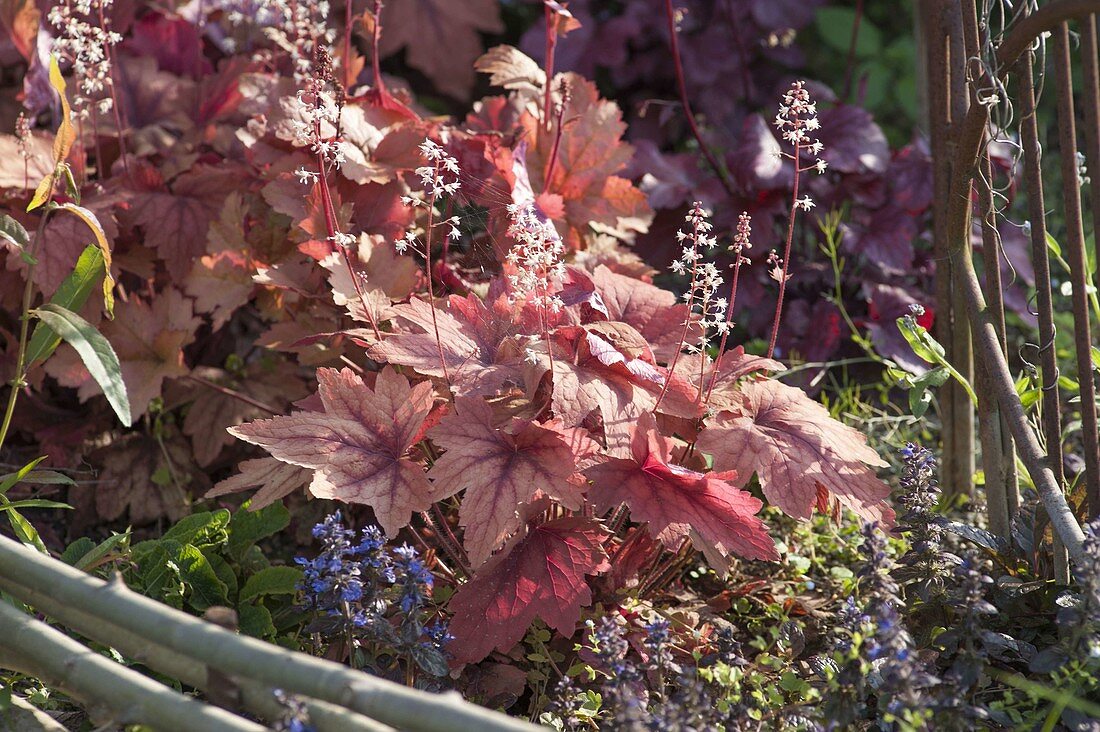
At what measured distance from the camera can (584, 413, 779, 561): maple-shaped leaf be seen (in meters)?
1.61


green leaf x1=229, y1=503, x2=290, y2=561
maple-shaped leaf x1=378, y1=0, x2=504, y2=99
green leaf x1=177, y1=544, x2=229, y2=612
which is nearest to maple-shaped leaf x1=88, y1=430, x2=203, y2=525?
green leaf x1=229, y1=503, x2=290, y2=561

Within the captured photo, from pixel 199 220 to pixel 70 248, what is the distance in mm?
286

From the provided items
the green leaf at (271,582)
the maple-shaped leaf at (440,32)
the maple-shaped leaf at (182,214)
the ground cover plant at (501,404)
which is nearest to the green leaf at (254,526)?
→ the ground cover plant at (501,404)

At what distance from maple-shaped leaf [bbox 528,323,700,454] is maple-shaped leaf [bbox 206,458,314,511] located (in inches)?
17.4

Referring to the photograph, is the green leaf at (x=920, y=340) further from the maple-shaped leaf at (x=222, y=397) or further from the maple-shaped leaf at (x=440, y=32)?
the maple-shaped leaf at (x=440, y=32)

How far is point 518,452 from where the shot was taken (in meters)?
1.65

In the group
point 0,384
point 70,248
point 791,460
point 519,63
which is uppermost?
point 519,63

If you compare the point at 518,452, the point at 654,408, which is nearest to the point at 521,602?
the point at 518,452

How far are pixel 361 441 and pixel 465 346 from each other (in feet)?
0.76

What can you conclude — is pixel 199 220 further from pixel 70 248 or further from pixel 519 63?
pixel 519 63

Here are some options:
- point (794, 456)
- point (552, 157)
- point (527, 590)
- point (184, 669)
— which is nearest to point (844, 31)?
point (552, 157)

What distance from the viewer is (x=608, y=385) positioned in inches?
66.9

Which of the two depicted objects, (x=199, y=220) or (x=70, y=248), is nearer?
(x=70, y=248)

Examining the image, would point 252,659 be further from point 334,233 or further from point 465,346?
point 334,233
